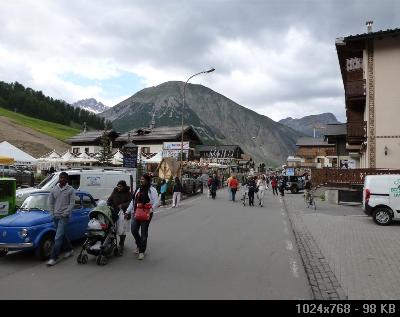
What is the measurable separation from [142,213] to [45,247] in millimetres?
2130

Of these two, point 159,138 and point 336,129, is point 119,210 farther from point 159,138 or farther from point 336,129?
point 159,138

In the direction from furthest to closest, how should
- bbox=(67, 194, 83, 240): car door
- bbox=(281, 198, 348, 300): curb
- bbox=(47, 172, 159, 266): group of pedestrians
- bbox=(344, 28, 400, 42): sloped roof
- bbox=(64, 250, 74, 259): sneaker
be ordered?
bbox=(344, 28, 400, 42): sloped roof, bbox=(67, 194, 83, 240): car door, bbox=(64, 250, 74, 259): sneaker, bbox=(47, 172, 159, 266): group of pedestrians, bbox=(281, 198, 348, 300): curb

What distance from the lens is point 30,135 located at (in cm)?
8825

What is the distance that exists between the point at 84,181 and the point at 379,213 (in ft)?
40.0

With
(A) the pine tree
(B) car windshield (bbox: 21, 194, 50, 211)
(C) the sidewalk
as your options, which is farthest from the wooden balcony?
(B) car windshield (bbox: 21, 194, 50, 211)

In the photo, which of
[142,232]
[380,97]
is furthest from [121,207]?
[380,97]

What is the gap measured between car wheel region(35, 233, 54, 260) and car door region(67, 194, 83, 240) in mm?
766

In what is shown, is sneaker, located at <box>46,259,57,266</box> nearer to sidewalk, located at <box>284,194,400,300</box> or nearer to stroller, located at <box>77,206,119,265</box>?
stroller, located at <box>77,206,119,265</box>

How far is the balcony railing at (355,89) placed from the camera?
30.7 metres

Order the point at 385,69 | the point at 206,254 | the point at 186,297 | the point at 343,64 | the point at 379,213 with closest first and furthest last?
the point at 186,297 → the point at 206,254 → the point at 379,213 → the point at 385,69 → the point at 343,64

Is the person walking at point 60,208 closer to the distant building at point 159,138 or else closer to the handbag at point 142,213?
the handbag at point 142,213

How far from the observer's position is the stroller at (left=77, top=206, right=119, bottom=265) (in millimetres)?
8469
